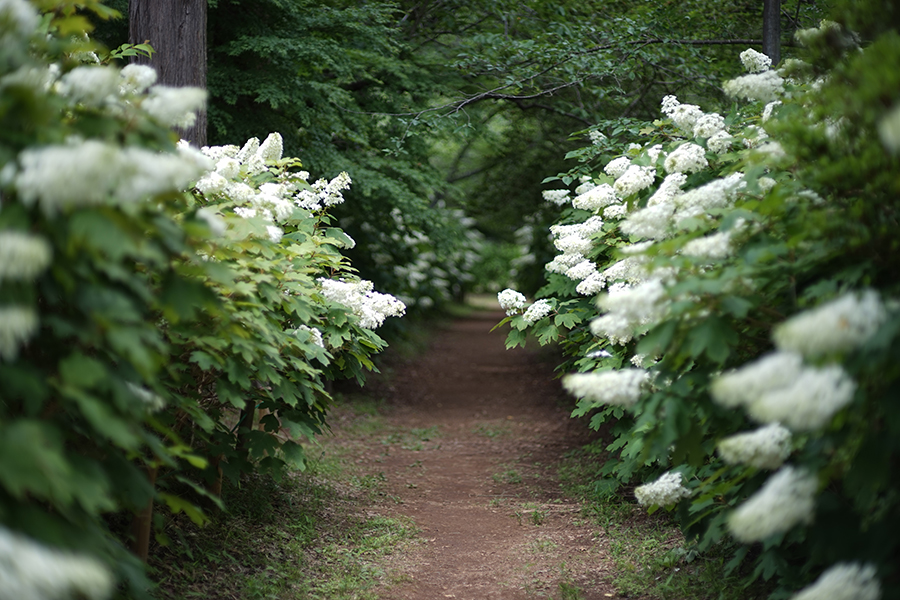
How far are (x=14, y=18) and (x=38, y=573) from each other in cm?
175

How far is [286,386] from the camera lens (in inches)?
175

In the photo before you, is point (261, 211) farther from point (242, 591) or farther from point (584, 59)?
point (584, 59)

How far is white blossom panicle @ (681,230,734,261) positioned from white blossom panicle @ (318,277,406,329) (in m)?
2.63

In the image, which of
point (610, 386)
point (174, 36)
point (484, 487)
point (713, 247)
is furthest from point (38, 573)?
point (484, 487)

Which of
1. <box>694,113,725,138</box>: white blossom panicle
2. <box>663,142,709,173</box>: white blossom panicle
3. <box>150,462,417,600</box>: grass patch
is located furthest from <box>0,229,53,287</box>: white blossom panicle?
<box>694,113,725,138</box>: white blossom panicle

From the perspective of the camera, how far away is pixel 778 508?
2355 millimetres

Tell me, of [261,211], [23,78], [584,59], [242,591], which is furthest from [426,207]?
[23,78]

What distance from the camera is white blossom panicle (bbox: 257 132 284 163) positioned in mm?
5207

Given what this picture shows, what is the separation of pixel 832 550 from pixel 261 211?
3409mm

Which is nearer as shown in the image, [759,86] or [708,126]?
[759,86]

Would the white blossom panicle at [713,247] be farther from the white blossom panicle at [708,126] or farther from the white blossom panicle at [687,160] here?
the white blossom panicle at [708,126]

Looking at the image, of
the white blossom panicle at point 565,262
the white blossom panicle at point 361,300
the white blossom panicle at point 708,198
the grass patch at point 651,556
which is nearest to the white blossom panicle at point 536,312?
the white blossom panicle at point 565,262

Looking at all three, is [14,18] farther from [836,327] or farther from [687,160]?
[687,160]

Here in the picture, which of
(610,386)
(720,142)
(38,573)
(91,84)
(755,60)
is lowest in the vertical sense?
(38,573)
